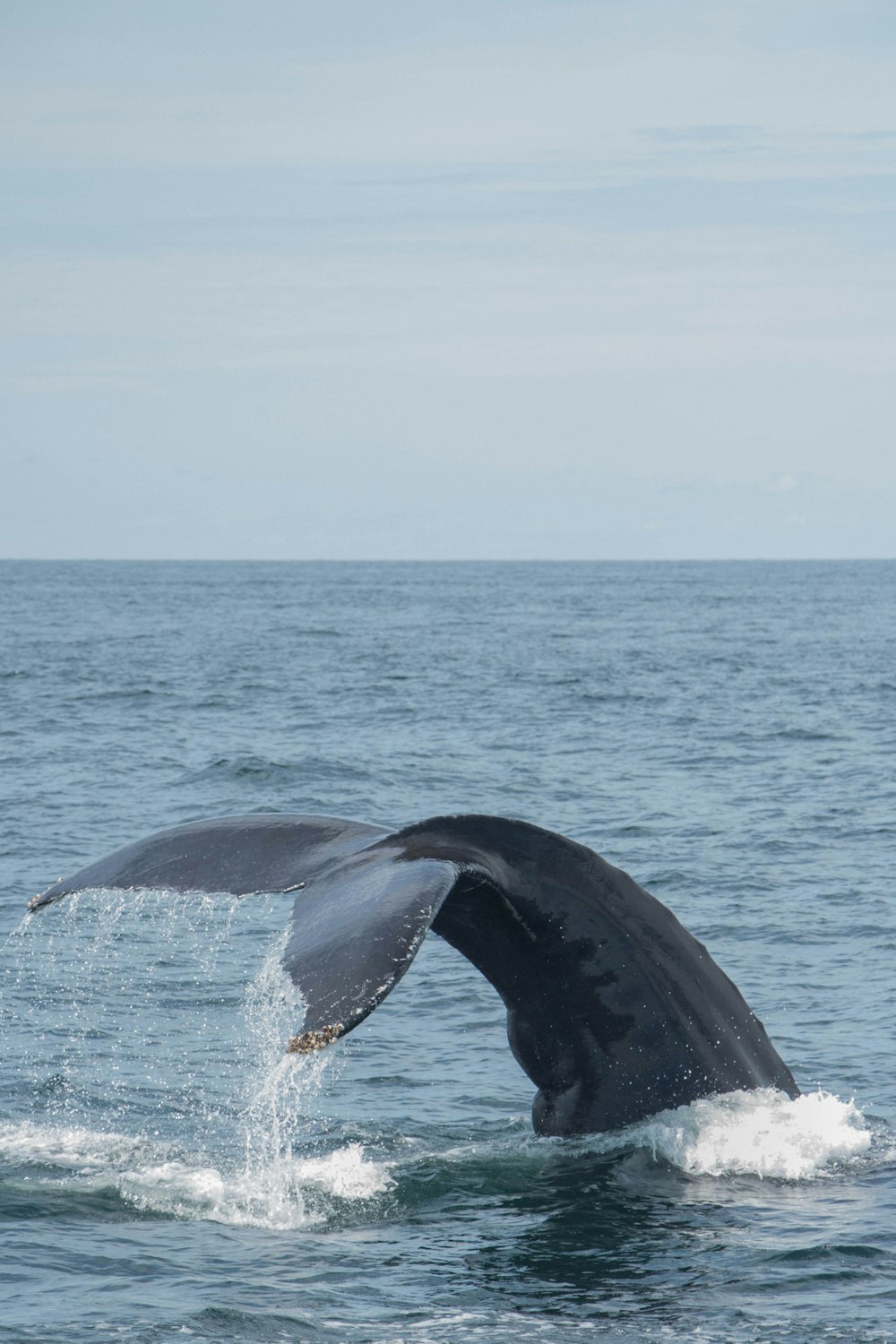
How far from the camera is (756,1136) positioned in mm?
7727

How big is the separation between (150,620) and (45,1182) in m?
61.3

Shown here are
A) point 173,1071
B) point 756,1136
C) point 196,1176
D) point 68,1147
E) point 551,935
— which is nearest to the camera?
point 551,935

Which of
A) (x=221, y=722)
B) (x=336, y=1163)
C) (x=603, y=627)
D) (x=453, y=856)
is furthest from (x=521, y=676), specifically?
(x=453, y=856)

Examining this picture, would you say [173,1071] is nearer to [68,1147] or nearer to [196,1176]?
[68,1147]

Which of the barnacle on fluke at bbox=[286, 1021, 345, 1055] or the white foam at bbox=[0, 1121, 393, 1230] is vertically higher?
the barnacle on fluke at bbox=[286, 1021, 345, 1055]

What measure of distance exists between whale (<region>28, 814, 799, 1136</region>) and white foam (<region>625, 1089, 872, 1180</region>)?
124 mm

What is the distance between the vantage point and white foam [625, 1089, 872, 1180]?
284 inches

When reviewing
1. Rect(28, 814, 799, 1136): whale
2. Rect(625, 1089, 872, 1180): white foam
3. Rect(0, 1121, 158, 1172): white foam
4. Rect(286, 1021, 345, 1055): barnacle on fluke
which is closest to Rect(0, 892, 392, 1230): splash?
Rect(0, 1121, 158, 1172): white foam

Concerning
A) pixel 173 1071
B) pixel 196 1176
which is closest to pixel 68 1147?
pixel 196 1176

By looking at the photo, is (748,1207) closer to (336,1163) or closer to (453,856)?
(336,1163)

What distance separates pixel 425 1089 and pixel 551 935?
13.6ft

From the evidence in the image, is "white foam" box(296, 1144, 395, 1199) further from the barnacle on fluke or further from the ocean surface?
the barnacle on fluke

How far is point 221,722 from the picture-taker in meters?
31.5

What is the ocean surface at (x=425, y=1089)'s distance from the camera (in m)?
6.91
